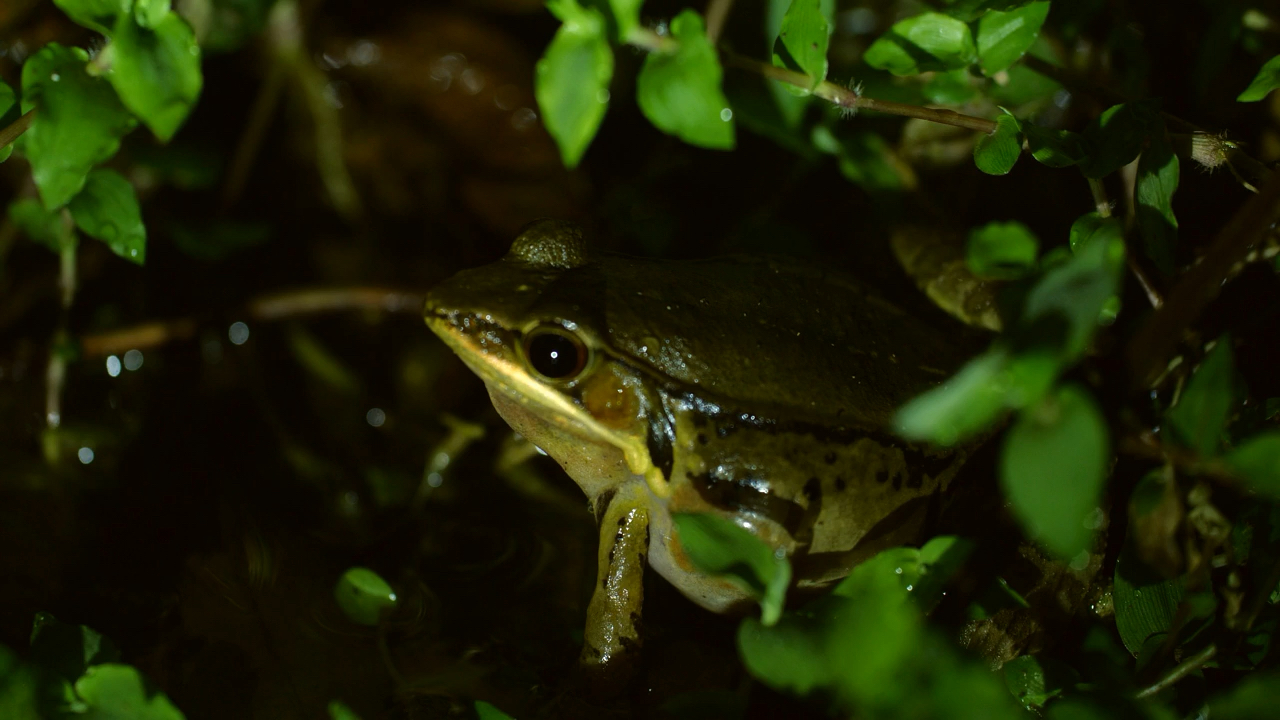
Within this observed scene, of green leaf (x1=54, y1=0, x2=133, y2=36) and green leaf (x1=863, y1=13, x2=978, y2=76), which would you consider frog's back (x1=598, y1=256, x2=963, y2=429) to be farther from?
green leaf (x1=54, y1=0, x2=133, y2=36)

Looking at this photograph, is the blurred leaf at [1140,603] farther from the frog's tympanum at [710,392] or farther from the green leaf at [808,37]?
the green leaf at [808,37]

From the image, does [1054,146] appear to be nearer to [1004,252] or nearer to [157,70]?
[1004,252]

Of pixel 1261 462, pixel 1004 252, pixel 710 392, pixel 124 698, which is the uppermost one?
pixel 1261 462

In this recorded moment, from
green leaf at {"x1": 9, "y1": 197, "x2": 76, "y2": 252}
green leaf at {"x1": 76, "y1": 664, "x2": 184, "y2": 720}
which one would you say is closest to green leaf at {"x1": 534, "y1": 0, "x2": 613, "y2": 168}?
green leaf at {"x1": 76, "y1": 664, "x2": 184, "y2": 720}

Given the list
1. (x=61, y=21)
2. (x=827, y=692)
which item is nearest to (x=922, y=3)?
(x=827, y=692)

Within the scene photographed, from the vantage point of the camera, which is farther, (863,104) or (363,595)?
(363,595)

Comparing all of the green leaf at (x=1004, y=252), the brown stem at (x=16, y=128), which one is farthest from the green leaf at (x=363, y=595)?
the green leaf at (x=1004, y=252)

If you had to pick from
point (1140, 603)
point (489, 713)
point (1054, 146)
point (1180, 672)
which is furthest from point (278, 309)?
point (1180, 672)
